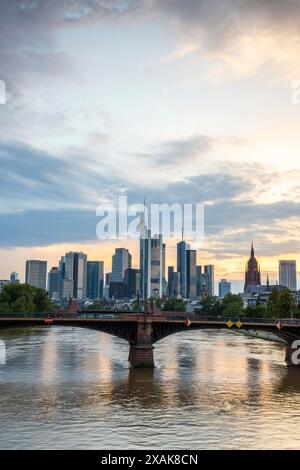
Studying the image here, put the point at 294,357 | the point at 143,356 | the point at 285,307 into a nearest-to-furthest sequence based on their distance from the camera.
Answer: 1. the point at 143,356
2. the point at 294,357
3. the point at 285,307

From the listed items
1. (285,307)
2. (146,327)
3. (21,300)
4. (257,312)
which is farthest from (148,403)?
(257,312)

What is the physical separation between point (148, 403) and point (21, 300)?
97.9 m

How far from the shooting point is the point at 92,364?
2813 inches

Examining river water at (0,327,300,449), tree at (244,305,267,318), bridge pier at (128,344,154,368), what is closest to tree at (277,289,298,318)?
tree at (244,305,267,318)

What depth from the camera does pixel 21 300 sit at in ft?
456

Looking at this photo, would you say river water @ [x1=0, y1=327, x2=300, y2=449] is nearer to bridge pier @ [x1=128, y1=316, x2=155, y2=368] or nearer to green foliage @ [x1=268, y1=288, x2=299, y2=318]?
bridge pier @ [x1=128, y1=316, x2=155, y2=368]

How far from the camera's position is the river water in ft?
117

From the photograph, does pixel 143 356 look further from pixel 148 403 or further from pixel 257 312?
pixel 257 312

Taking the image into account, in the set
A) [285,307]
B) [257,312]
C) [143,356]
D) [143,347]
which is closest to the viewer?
[143,356]

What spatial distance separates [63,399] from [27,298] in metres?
102

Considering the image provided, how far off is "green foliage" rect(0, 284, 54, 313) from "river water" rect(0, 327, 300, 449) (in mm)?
56465

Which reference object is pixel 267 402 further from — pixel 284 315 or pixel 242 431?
pixel 284 315

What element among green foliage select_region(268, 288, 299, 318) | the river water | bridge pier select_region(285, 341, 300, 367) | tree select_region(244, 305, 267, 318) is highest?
green foliage select_region(268, 288, 299, 318)
